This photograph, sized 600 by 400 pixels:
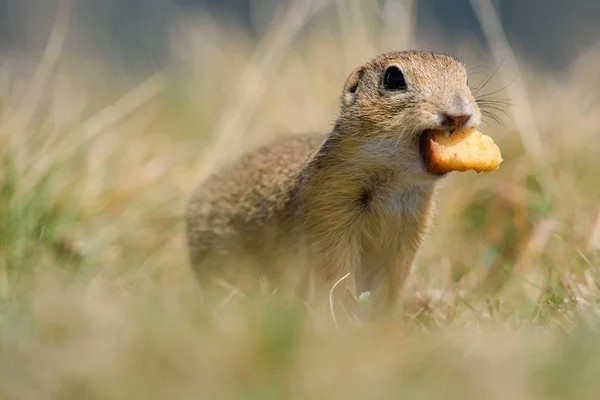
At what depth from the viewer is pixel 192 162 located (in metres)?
7.57

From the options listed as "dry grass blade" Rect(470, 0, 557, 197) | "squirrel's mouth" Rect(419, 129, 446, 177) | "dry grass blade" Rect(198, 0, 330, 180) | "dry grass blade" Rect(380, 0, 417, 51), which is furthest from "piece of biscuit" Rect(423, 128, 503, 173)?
"dry grass blade" Rect(380, 0, 417, 51)

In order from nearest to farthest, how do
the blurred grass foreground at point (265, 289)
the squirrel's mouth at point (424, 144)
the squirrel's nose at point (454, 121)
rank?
the blurred grass foreground at point (265, 289)
the squirrel's nose at point (454, 121)
the squirrel's mouth at point (424, 144)

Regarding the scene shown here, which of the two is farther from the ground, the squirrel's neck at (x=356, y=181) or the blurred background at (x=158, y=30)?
the blurred background at (x=158, y=30)

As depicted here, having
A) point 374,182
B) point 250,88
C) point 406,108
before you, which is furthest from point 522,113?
point 406,108

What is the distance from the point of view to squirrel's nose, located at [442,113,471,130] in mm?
4145

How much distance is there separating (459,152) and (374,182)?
66cm

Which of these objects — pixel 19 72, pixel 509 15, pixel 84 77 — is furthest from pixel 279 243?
pixel 509 15

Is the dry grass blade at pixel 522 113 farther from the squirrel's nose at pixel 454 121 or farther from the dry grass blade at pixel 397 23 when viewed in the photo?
the squirrel's nose at pixel 454 121

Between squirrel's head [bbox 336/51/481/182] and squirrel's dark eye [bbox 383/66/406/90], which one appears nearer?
squirrel's head [bbox 336/51/481/182]

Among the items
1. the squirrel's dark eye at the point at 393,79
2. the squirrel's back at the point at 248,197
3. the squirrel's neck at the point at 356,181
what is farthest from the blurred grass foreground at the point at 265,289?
the squirrel's dark eye at the point at 393,79

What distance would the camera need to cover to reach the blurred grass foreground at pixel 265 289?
2.80 meters

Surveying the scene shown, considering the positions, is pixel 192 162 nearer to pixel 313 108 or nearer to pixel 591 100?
pixel 313 108

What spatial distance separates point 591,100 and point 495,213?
71.6 inches

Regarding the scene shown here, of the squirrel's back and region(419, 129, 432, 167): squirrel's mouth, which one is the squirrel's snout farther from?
the squirrel's back
